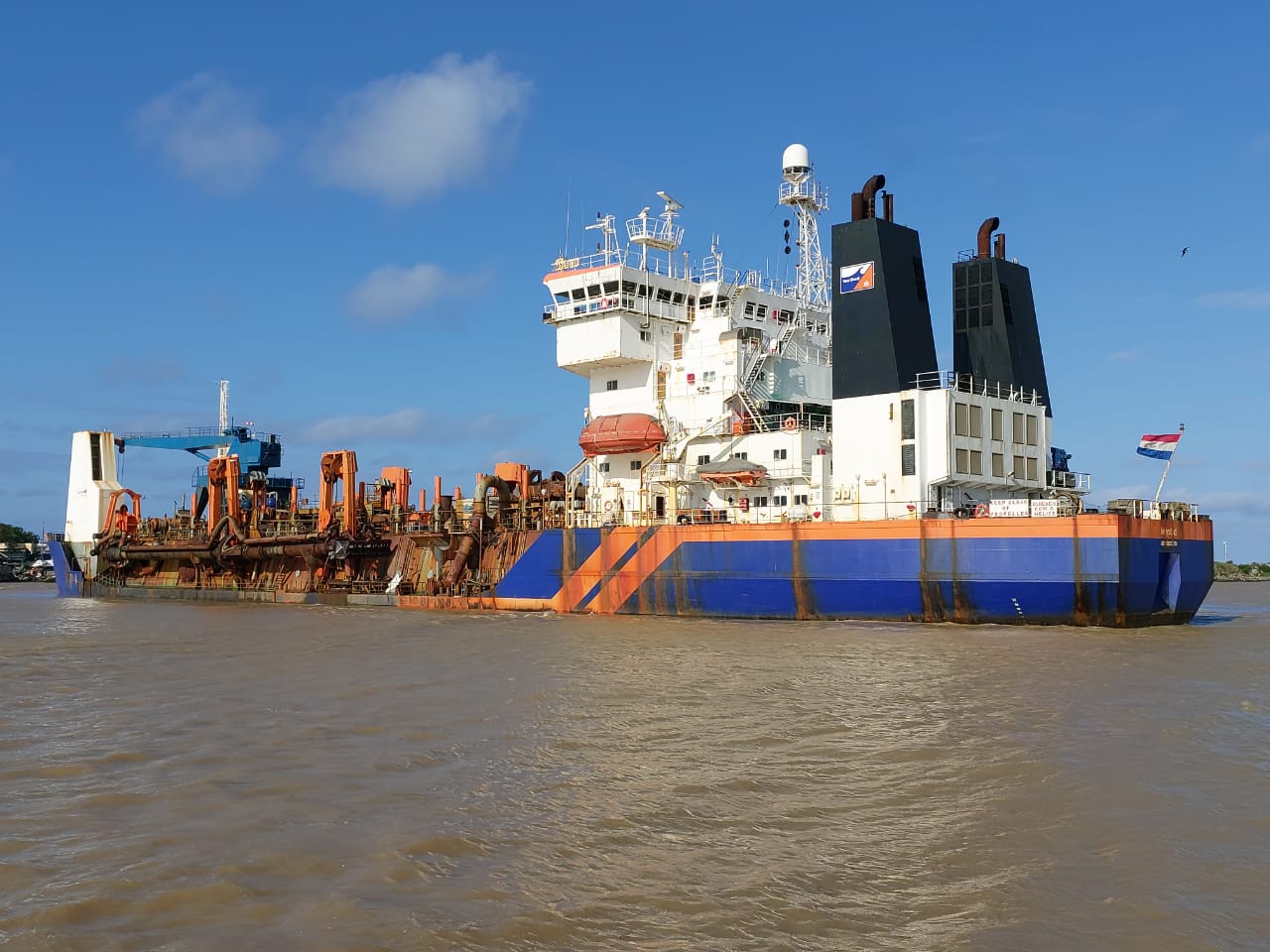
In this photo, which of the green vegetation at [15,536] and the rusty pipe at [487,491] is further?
the green vegetation at [15,536]

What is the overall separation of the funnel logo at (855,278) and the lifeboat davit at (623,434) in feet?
22.2

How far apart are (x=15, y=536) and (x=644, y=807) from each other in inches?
4577

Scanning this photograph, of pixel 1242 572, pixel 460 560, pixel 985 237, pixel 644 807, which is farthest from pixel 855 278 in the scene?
pixel 1242 572

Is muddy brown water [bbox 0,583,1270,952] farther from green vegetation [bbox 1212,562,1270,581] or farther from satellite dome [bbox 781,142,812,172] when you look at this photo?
green vegetation [bbox 1212,562,1270,581]

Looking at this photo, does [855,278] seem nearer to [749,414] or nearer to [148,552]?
[749,414]

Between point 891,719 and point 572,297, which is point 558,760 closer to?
point 891,719

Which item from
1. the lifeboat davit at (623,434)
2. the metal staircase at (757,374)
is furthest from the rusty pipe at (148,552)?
the metal staircase at (757,374)

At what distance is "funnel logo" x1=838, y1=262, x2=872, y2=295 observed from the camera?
25.8 m

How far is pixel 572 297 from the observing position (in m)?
33.0

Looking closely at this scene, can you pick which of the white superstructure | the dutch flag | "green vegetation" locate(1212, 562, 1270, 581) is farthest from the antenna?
"green vegetation" locate(1212, 562, 1270, 581)

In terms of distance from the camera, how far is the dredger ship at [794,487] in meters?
22.3

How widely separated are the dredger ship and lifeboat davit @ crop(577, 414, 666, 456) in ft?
0.20

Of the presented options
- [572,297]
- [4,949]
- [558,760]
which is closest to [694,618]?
[572,297]

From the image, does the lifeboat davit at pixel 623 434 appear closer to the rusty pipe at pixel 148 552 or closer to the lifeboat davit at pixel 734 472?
the lifeboat davit at pixel 734 472
